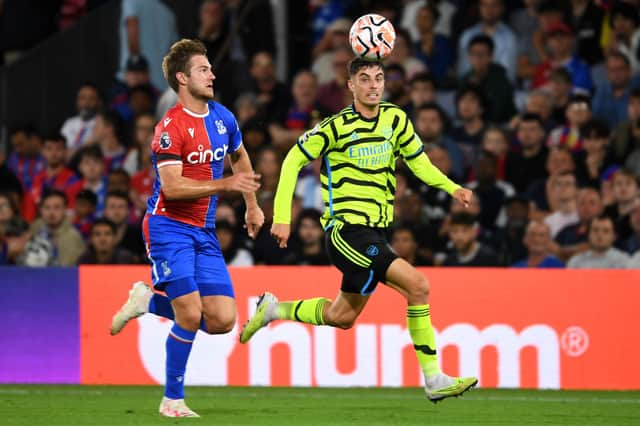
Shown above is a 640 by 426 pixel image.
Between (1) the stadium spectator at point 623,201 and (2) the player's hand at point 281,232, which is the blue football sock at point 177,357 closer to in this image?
(2) the player's hand at point 281,232

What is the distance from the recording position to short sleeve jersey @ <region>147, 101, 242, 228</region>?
870 centimetres

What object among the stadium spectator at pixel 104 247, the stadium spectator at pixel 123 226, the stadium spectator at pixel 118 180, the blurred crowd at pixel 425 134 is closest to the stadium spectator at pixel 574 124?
the blurred crowd at pixel 425 134

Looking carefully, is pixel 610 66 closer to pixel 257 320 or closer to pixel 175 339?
pixel 257 320

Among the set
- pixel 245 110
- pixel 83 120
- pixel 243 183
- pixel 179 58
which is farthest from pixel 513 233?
pixel 83 120

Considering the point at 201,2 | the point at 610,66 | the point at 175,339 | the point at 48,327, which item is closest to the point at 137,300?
the point at 175,339

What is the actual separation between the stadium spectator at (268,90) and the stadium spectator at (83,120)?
6.36 feet

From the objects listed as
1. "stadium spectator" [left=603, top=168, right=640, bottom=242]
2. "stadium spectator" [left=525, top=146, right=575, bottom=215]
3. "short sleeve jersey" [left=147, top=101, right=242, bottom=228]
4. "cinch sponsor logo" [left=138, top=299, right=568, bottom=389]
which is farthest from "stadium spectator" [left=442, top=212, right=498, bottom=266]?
"short sleeve jersey" [left=147, top=101, right=242, bottom=228]

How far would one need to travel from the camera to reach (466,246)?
12703 millimetres

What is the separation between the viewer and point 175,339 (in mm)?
8883

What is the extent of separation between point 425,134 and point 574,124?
1.57 metres

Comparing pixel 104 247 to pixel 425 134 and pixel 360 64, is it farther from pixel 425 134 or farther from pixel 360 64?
pixel 360 64

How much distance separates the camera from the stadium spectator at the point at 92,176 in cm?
1484

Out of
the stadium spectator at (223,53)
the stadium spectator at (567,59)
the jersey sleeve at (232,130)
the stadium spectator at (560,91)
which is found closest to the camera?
the jersey sleeve at (232,130)

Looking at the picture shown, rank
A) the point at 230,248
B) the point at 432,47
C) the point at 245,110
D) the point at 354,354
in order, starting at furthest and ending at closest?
1. the point at 432,47
2. the point at 245,110
3. the point at 230,248
4. the point at 354,354
